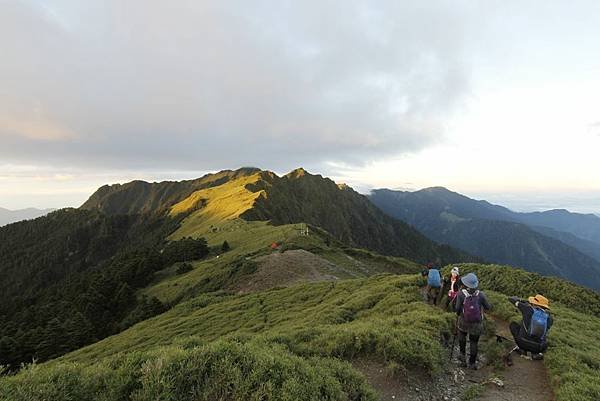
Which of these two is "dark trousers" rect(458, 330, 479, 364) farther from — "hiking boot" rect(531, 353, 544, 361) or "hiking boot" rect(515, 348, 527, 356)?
"hiking boot" rect(531, 353, 544, 361)

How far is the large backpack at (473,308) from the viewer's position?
12383 mm

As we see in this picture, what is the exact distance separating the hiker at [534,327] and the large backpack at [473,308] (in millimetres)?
1710

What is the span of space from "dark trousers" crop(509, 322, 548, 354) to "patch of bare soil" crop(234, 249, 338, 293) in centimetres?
3021

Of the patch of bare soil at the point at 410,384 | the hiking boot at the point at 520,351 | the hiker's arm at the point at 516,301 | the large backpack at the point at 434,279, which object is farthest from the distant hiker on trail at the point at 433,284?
the patch of bare soil at the point at 410,384

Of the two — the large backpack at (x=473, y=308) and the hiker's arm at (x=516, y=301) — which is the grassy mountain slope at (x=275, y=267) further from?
the large backpack at (x=473, y=308)

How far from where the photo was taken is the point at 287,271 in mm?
45375

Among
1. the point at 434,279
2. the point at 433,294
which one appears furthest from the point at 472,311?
the point at 433,294

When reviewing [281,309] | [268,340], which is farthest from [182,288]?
[268,340]

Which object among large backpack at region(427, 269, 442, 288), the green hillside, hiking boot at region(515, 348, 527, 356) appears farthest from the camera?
large backpack at region(427, 269, 442, 288)

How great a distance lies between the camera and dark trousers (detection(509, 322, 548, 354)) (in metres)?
12.9

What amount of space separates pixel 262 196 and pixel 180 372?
12525 cm

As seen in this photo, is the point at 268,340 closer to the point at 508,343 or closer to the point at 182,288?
the point at 508,343

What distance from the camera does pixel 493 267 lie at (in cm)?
2970

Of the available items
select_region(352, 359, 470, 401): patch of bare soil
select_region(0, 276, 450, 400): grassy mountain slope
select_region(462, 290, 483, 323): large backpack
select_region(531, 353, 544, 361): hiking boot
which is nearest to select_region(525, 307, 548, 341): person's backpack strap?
select_region(531, 353, 544, 361): hiking boot
